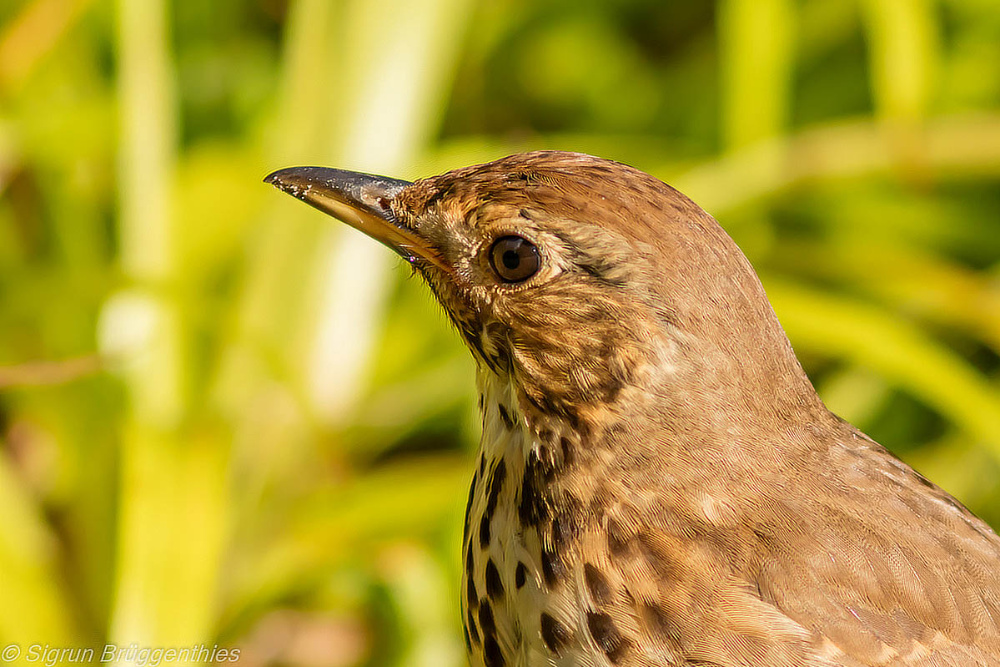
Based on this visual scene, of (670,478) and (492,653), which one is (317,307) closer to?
(492,653)

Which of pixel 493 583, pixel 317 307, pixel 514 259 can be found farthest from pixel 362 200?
pixel 317 307

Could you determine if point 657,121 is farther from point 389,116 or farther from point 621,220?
point 621,220

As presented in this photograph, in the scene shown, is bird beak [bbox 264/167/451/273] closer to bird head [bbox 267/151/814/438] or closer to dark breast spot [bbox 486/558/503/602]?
bird head [bbox 267/151/814/438]

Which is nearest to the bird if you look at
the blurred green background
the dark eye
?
the dark eye

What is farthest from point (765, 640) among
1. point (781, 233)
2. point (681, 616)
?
point (781, 233)

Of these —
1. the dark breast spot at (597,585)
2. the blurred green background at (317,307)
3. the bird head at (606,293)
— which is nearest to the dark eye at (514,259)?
the bird head at (606,293)

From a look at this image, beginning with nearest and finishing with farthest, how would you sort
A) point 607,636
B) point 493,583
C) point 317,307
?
point 607,636 < point 493,583 < point 317,307
